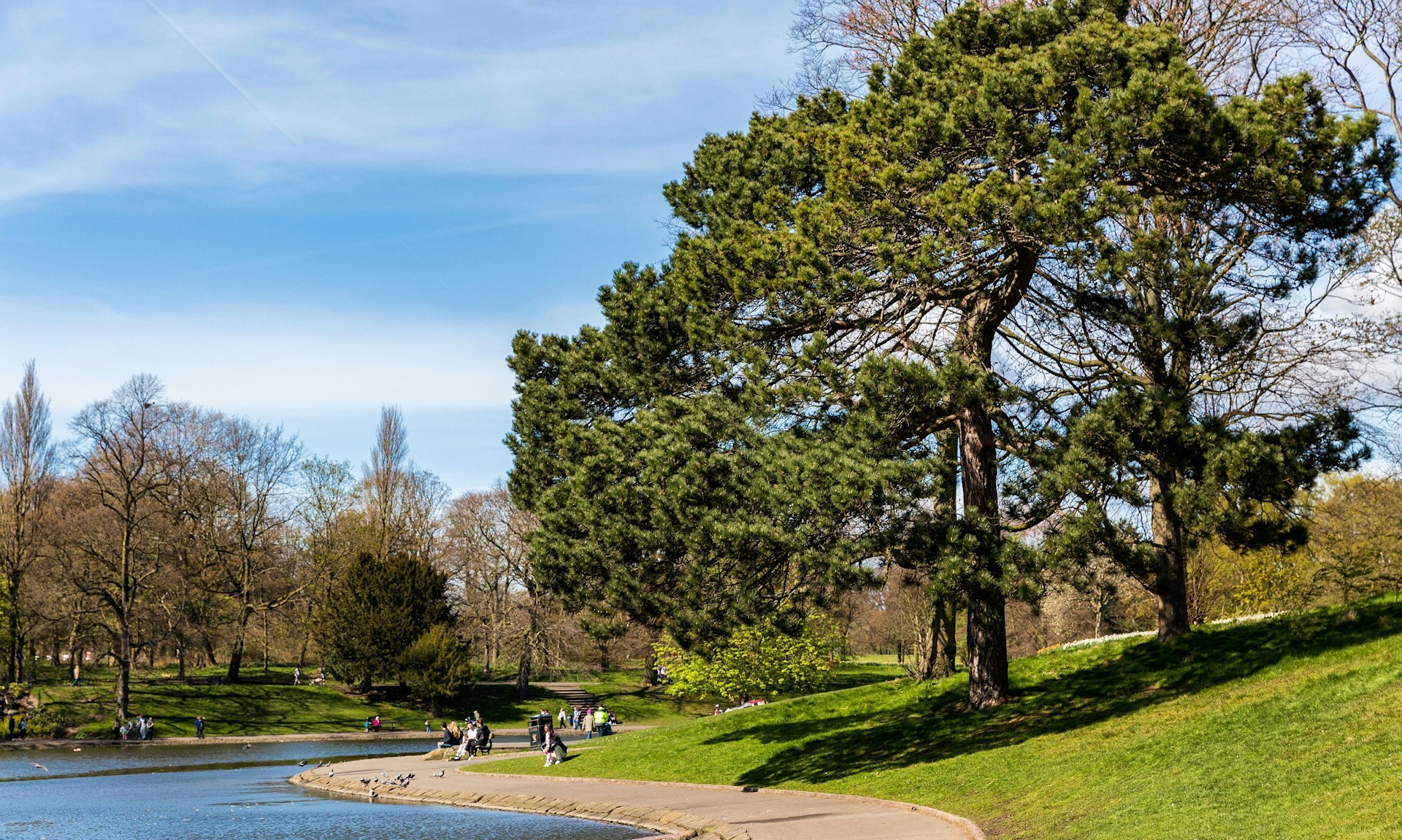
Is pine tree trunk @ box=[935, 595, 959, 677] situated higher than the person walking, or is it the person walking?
pine tree trunk @ box=[935, 595, 959, 677]

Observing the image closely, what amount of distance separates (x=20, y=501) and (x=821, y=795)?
49456 millimetres

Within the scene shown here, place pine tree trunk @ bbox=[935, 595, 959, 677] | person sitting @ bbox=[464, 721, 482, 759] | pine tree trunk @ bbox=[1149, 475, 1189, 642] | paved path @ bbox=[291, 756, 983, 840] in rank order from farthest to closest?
person sitting @ bbox=[464, 721, 482, 759] < pine tree trunk @ bbox=[935, 595, 959, 677] < pine tree trunk @ bbox=[1149, 475, 1189, 642] < paved path @ bbox=[291, 756, 983, 840]

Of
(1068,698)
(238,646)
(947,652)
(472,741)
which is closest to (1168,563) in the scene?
(1068,698)

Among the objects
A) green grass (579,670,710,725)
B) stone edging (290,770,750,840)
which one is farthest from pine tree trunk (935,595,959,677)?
green grass (579,670,710,725)

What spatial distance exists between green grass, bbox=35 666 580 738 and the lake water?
11615 mm

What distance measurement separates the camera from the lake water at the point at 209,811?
17578 mm

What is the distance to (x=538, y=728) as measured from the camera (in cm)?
3112

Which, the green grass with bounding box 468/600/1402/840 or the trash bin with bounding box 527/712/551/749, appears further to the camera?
the trash bin with bounding box 527/712/551/749

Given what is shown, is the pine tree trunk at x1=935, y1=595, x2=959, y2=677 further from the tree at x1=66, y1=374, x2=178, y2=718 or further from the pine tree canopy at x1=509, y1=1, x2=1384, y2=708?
the tree at x1=66, y1=374, x2=178, y2=718

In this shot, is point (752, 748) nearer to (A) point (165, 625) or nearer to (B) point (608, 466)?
(B) point (608, 466)

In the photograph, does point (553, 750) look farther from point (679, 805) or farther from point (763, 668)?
point (763, 668)

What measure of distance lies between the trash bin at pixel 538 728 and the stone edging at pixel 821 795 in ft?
11.6

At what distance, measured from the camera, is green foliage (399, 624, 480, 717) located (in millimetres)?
51031

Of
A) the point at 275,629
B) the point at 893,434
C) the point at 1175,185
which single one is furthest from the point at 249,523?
the point at 1175,185
